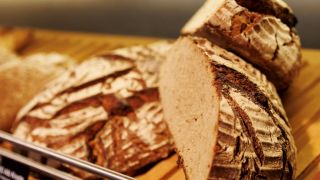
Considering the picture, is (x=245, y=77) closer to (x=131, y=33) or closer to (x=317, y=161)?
(x=317, y=161)

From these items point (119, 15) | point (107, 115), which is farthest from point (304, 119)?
point (119, 15)

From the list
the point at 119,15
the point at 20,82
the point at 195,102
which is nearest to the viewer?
the point at 195,102

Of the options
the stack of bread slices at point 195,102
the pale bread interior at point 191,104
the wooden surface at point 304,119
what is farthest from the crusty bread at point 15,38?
the pale bread interior at point 191,104

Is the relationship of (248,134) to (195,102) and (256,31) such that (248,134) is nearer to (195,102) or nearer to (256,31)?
(195,102)

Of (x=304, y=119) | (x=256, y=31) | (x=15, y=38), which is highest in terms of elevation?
(x=256, y=31)

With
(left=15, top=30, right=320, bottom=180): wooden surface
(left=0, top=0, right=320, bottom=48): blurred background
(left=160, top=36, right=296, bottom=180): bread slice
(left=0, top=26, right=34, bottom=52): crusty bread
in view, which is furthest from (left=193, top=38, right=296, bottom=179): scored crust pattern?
(left=0, top=26, right=34, bottom=52): crusty bread

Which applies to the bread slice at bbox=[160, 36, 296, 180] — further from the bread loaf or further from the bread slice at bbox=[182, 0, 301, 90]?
the bread loaf

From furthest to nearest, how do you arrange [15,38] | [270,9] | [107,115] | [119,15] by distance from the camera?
[15,38] → [119,15] → [107,115] → [270,9]

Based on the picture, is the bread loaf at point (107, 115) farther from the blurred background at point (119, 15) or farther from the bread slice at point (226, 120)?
the blurred background at point (119, 15)
